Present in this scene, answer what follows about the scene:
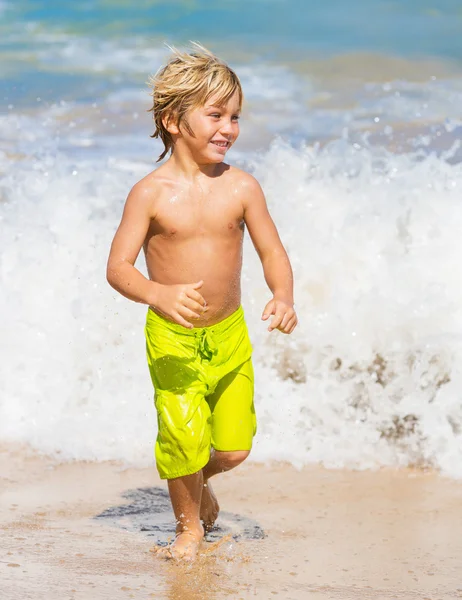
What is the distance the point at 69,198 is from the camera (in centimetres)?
622

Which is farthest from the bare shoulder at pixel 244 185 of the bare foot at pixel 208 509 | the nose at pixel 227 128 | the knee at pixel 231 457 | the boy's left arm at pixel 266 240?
the bare foot at pixel 208 509

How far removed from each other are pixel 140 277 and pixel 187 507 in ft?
2.54

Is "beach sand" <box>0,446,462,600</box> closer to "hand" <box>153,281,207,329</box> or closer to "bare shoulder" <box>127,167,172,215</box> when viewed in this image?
"hand" <box>153,281,207,329</box>

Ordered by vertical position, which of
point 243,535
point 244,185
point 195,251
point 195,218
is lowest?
point 243,535

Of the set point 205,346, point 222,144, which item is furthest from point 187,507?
point 222,144

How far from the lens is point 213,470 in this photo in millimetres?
3184

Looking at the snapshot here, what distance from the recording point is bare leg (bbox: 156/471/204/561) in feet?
9.74

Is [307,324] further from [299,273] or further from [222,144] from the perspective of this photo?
[222,144]

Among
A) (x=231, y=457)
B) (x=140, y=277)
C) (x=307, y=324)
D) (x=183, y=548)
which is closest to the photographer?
(x=140, y=277)

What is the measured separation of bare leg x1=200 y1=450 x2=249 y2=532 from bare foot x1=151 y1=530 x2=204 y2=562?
22 centimetres

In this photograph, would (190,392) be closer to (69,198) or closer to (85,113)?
(69,198)

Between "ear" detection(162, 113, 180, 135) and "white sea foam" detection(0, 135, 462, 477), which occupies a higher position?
"ear" detection(162, 113, 180, 135)

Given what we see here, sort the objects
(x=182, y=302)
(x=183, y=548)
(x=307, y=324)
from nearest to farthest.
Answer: (x=182, y=302)
(x=183, y=548)
(x=307, y=324)

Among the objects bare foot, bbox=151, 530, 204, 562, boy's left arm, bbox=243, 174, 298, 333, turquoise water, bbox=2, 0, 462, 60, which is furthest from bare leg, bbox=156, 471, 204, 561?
turquoise water, bbox=2, 0, 462, 60
